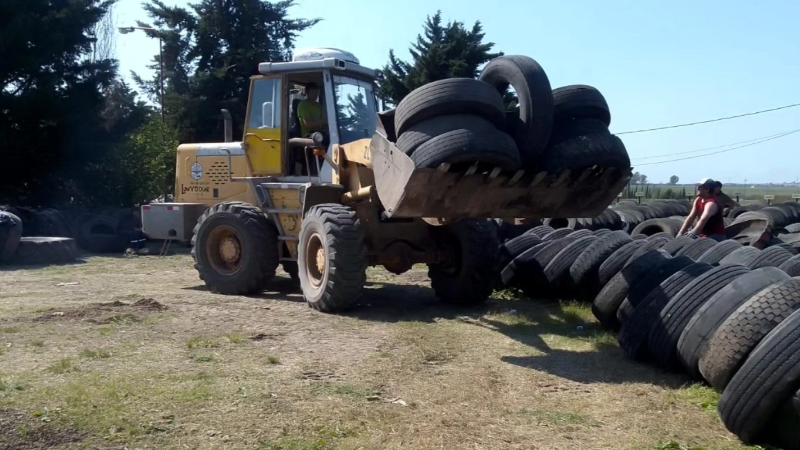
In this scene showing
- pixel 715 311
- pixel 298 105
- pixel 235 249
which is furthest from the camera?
pixel 235 249

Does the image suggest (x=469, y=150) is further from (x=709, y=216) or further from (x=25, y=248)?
(x=25, y=248)

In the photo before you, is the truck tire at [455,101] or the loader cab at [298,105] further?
the loader cab at [298,105]

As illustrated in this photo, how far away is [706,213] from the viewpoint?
991cm

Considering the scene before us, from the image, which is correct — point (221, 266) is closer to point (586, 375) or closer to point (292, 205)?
point (292, 205)

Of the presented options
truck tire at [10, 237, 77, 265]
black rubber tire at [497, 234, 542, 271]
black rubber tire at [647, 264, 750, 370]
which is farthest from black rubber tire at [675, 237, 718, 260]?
truck tire at [10, 237, 77, 265]

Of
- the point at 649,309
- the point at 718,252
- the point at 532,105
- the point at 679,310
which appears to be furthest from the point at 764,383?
the point at 718,252

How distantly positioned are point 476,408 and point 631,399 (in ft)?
3.74

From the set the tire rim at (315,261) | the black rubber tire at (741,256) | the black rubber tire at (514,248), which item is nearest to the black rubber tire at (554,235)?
the black rubber tire at (514,248)

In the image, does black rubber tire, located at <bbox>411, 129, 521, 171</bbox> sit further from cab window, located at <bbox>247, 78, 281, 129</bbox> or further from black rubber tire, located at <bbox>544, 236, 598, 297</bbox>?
cab window, located at <bbox>247, 78, 281, 129</bbox>

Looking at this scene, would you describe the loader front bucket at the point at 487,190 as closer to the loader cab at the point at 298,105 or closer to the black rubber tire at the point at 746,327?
the black rubber tire at the point at 746,327

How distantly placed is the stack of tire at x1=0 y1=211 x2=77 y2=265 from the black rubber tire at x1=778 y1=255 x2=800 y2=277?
11.8 m

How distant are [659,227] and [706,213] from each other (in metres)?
3.38

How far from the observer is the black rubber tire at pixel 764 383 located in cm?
437

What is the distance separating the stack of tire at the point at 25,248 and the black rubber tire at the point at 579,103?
1043 centimetres
